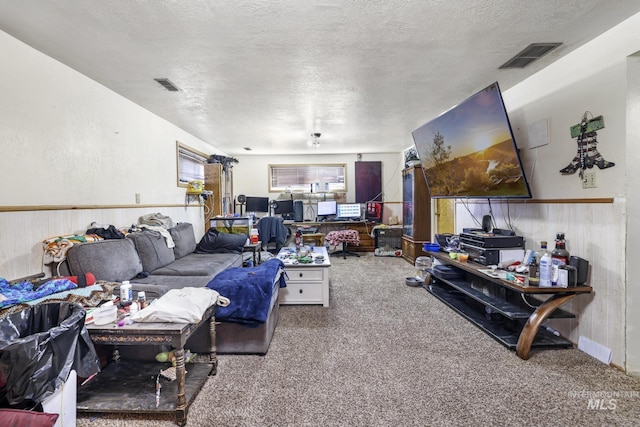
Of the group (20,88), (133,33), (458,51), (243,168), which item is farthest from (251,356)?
(243,168)

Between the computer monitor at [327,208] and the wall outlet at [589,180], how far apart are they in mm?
4429

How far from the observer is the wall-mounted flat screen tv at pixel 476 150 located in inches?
90.5

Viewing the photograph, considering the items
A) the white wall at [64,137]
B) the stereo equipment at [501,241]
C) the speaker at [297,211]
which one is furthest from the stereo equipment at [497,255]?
the speaker at [297,211]

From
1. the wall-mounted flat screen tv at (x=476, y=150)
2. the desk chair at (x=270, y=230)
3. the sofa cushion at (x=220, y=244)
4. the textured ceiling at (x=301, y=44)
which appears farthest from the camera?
the desk chair at (x=270, y=230)

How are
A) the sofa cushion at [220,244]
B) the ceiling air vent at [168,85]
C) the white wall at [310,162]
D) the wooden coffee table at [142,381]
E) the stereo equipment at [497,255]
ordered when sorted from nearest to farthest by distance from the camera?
1. the wooden coffee table at [142,381]
2. the stereo equipment at [497,255]
3. the ceiling air vent at [168,85]
4. the sofa cushion at [220,244]
5. the white wall at [310,162]

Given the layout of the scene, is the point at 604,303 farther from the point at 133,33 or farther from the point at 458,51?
the point at 133,33

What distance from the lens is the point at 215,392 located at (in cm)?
166

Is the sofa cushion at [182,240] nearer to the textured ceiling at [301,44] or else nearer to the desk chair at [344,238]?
the textured ceiling at [301,44]

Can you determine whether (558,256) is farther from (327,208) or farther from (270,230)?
(327,208)

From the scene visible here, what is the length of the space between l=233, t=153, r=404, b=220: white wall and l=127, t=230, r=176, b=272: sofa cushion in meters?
3.47

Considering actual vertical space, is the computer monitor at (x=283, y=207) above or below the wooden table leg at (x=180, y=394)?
above

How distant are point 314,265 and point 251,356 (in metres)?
1.13

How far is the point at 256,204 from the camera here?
239 inches

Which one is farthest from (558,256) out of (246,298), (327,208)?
(327,208)
